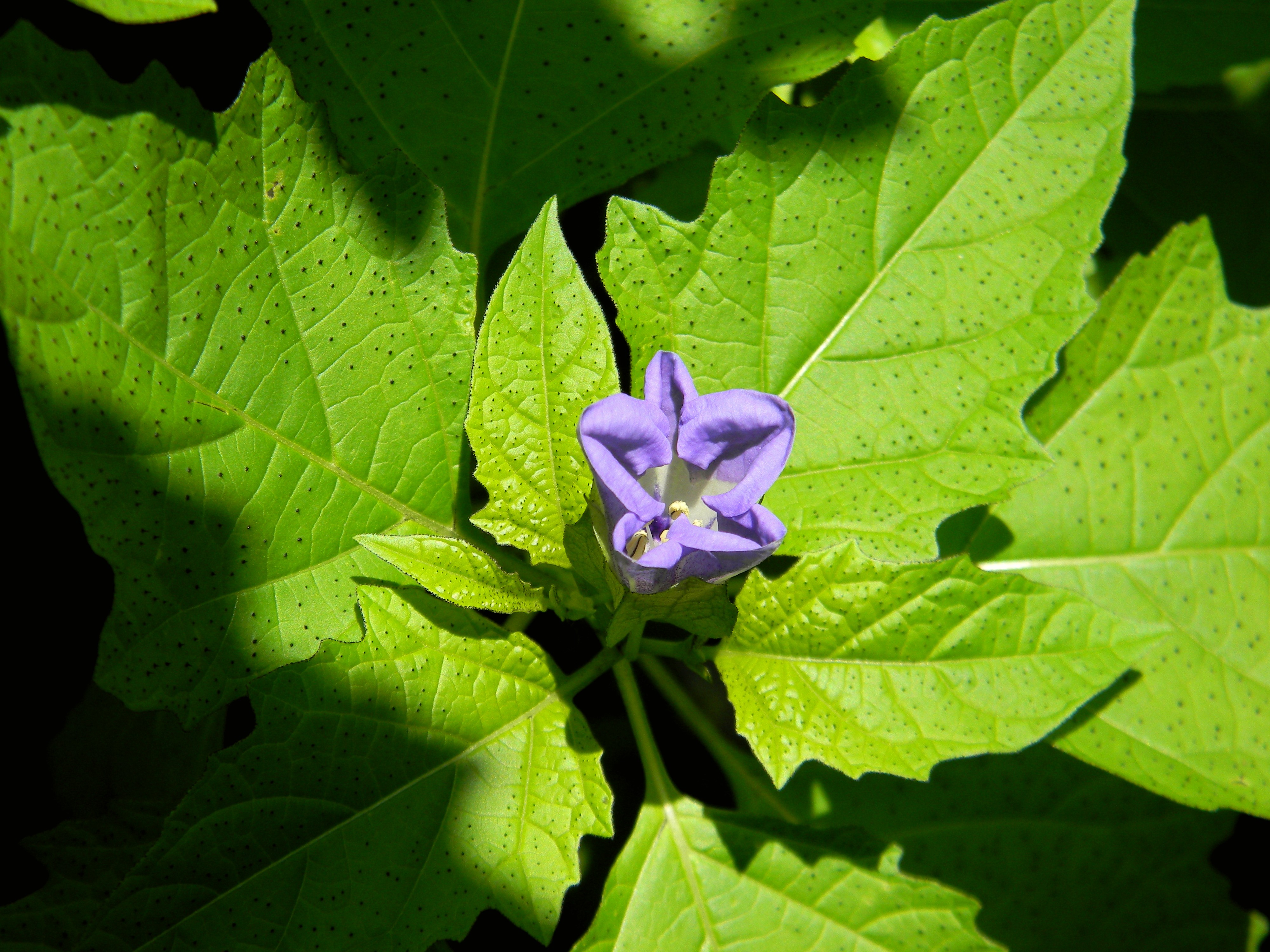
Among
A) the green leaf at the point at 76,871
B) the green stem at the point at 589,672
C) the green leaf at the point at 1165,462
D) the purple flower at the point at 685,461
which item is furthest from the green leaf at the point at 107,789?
the green leaf at the point at 1165,462

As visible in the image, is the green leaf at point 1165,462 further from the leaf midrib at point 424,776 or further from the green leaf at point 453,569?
the green leaf at point 453,569

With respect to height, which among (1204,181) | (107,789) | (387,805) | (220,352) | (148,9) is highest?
(148,9)

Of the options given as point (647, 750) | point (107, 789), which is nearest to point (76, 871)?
point (107, 789)

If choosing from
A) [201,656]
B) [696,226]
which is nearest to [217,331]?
[201,656]

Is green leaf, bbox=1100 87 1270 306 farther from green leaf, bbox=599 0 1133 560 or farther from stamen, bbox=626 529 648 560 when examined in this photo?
stamen, bbox=626 529 648 560

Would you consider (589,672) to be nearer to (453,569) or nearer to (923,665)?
(453,569)

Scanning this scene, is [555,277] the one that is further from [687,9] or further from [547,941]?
[547,941]
